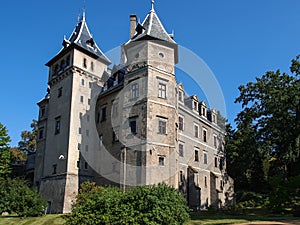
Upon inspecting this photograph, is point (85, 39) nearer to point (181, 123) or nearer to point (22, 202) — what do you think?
point (181, 123)

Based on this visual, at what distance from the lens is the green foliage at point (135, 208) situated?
45.0ft

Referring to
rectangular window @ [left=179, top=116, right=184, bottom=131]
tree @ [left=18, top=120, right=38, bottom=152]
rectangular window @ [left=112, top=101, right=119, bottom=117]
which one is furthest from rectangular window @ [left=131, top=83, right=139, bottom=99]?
tree @ [left=18, top=120, right=38, bottom=152]

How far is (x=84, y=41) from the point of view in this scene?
1505 inches

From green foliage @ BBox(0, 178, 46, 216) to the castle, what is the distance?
3682mm

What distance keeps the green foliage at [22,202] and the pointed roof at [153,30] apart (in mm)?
17187

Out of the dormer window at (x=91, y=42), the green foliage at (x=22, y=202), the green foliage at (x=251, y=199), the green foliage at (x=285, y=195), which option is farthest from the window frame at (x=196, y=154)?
the green foliage at (x=22, y=202)

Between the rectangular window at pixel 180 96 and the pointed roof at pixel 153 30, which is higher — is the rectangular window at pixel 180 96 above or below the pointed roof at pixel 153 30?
below

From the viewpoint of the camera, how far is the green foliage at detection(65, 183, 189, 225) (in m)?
13.7

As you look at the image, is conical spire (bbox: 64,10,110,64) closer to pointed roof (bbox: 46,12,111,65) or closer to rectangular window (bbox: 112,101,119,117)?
pointed roof (bbox: 46,12,111,65)

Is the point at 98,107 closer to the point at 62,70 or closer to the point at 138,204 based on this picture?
the point at 62,70

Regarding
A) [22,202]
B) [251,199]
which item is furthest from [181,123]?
[22,202]

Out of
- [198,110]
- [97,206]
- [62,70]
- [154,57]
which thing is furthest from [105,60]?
[97,206]

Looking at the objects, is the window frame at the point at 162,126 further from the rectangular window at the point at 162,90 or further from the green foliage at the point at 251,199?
the green foliage at the point at 251,199

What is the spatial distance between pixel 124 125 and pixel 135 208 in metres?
16.1
